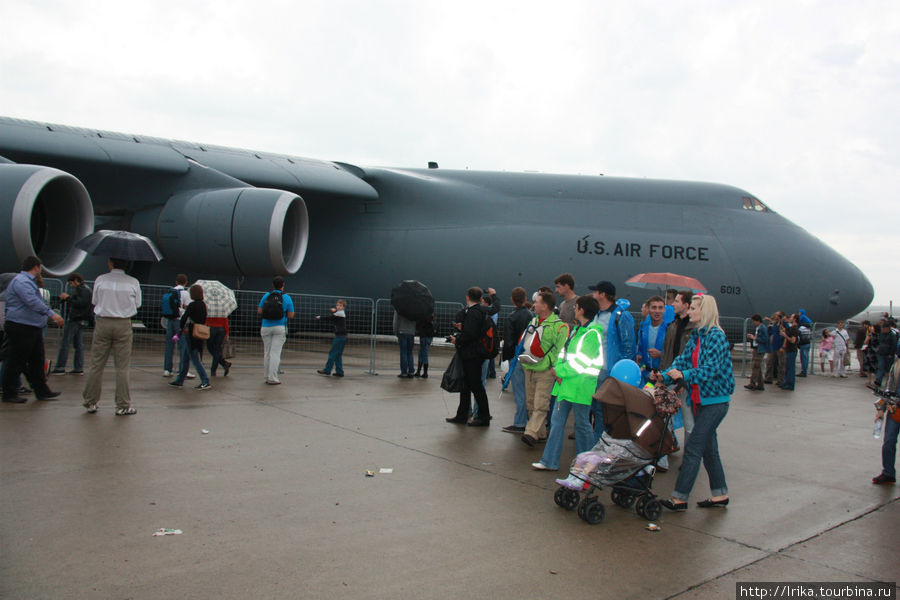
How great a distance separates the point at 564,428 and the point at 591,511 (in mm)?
1178

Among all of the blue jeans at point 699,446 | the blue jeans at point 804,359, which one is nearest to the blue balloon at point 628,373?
the blue jeans at point 699,446

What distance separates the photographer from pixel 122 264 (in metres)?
6.98

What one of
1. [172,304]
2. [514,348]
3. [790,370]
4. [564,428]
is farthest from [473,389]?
[790,370]

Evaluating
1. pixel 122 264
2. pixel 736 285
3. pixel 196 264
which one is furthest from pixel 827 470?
pixel 196 264

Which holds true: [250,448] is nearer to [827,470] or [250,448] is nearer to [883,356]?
[827,470]

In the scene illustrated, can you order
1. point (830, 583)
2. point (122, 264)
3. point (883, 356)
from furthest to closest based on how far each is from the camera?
point (883, 356) → point (122, 264) → point (830, 583)

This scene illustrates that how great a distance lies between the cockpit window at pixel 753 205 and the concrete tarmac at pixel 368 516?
959 cm

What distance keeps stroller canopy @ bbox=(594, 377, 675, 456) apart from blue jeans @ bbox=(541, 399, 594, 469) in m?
0.70

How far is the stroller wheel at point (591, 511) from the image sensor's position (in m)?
4.20

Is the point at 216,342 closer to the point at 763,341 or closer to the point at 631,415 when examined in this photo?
the point at 631,415

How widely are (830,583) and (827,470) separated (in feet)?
9.34

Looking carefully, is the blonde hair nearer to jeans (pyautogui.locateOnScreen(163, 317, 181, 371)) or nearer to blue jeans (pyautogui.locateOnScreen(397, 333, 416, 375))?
blue jeans (pyautogui.locateOnScreen(397, 333, 416, 375))

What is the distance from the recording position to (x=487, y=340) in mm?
7199

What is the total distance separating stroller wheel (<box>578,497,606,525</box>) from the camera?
420cm
